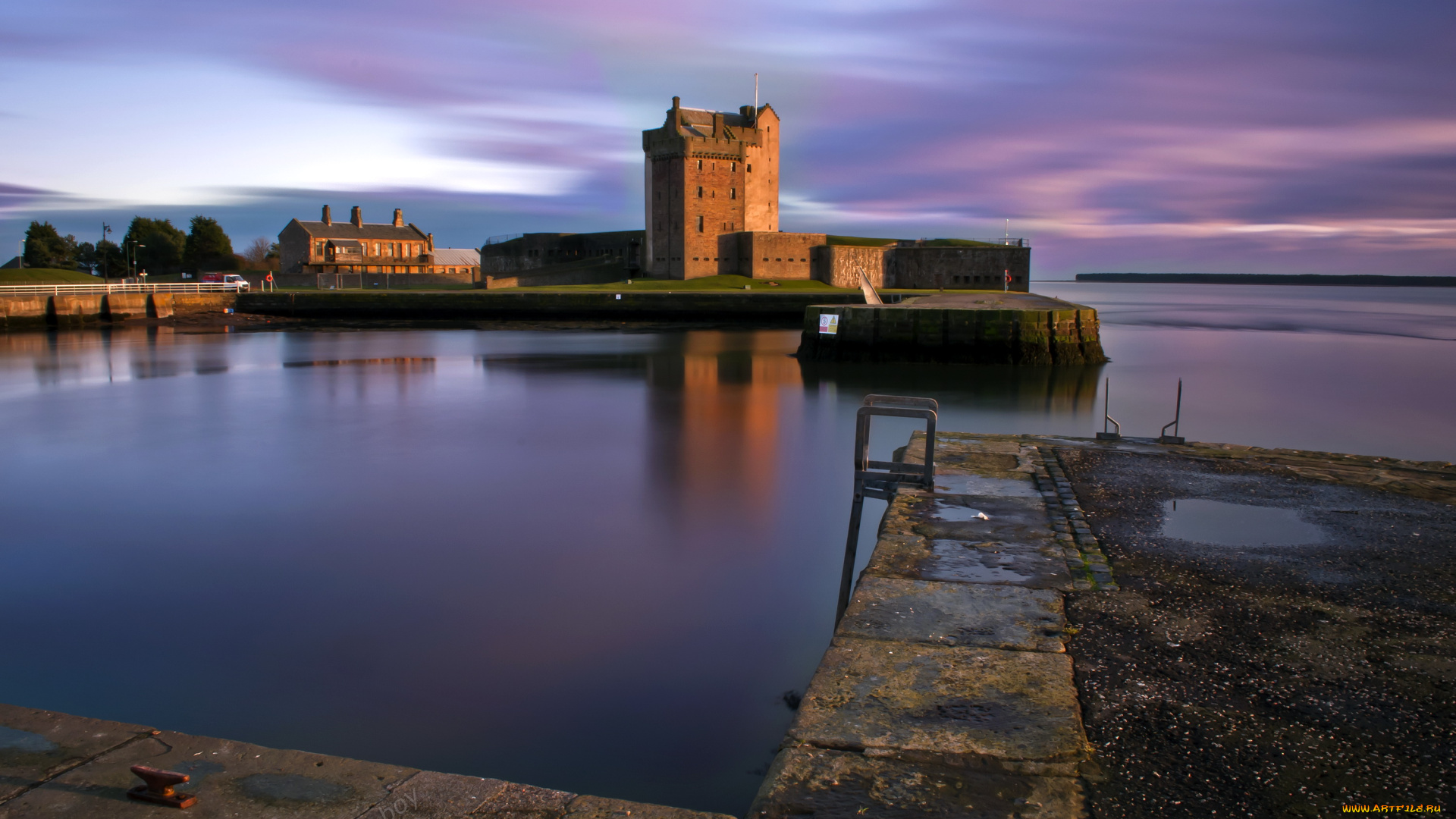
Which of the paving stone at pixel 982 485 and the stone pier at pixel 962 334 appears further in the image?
the stone pier at pixel 962 334

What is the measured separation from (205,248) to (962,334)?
6513 centimetres

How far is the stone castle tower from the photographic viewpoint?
5012 centimetres

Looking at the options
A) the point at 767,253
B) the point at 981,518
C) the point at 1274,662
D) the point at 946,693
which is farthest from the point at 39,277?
the point at 1274,662

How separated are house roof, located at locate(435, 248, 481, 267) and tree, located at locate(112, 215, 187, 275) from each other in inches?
735

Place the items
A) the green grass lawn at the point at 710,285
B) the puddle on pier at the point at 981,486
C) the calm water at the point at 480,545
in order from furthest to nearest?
the green grass lawn at the point at 710,285 < the puddle on pier at the point at 981,486 < the calm water at the point at 480,545

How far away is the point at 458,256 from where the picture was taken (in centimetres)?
7481

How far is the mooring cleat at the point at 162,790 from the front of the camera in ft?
8.98

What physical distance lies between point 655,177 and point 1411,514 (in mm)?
48302

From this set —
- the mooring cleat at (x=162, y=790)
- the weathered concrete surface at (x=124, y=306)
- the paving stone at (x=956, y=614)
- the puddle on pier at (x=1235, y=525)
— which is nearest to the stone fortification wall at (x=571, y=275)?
the weathered concrete surface at (x=124, y=306)

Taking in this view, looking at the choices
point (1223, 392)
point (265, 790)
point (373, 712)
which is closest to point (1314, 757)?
point (265, 790)

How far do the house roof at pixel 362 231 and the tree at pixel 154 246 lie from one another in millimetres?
15789

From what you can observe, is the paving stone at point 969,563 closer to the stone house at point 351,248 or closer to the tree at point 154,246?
the stone house at point 351,248

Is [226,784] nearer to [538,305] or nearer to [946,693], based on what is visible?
[946,693]

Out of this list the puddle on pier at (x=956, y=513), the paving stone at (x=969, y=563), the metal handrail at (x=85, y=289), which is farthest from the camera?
the metal handrail at (x=85, y=289)
